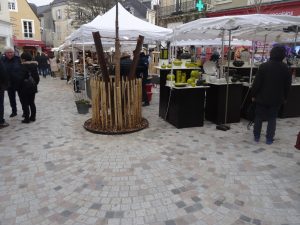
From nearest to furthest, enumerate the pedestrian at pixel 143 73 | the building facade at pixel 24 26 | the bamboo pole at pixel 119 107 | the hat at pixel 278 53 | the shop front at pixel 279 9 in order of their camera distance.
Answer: the hat at pixel 278 53 → the bamboo pole at pixel 119 107 → the pedestrian at pixel 143 73 → the shop front at pixel 279 9 → the building facade at pixel 24 26

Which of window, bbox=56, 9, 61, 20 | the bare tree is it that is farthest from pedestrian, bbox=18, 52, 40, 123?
window, bbox=56, 9, 61, 20

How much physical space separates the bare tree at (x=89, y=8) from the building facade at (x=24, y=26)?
359 inches

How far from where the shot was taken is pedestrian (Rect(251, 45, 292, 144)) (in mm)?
4676

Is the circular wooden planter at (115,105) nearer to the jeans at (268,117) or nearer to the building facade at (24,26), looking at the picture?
the jeans at (268,117)

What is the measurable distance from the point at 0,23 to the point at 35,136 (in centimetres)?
1720

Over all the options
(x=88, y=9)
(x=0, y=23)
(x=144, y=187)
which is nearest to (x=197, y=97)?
(x=144, y=187)

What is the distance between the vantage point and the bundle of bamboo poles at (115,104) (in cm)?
551

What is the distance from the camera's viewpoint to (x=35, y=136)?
5488mm

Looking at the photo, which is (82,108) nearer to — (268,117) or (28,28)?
(268,117)

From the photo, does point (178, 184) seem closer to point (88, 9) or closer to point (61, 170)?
point (61, 170)

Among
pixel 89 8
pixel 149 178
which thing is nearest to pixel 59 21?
pixel 89 8

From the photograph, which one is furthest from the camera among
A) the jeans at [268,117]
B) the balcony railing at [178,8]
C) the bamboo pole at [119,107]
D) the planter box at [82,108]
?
the balcony railing at [178,8]

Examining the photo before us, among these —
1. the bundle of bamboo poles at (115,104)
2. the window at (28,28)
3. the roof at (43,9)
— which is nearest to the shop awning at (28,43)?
the window at (28,28)

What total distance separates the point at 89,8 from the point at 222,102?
2056 centimetres
